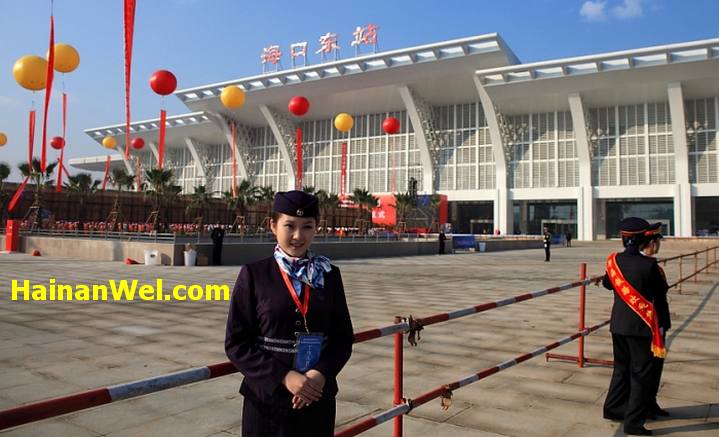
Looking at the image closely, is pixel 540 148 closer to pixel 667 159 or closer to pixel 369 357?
pixel 667 159

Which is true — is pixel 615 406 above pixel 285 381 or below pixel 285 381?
below

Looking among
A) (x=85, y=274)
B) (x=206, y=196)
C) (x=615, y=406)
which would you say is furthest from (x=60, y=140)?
(x=615, y=406)

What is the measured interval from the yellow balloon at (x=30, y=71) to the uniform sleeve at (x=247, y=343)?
18212 mm

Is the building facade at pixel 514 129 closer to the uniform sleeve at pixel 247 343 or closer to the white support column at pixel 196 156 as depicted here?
the white support column at pixel 196 156

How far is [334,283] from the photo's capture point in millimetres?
2121

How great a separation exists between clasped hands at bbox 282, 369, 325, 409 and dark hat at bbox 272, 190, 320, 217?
2.13 feet

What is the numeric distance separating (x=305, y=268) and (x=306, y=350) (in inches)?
13.0

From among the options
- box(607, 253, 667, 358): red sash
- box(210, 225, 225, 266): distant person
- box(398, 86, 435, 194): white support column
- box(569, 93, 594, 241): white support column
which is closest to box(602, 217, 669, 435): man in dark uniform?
box(607, 253, 667, 358): red sash

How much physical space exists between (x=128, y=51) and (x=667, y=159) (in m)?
50.4

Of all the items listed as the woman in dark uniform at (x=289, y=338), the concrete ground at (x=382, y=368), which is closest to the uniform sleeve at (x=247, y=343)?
the woman in dark uniform at (x=289, y=338)

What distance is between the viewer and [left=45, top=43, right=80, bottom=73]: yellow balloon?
1672 centimetres

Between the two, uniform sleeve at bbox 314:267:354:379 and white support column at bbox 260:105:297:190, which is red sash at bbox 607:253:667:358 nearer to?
uniform sleeve at bbox 314:267:354:379

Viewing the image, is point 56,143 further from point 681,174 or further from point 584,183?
point 681,174

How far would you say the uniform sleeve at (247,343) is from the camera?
1.88 meters
